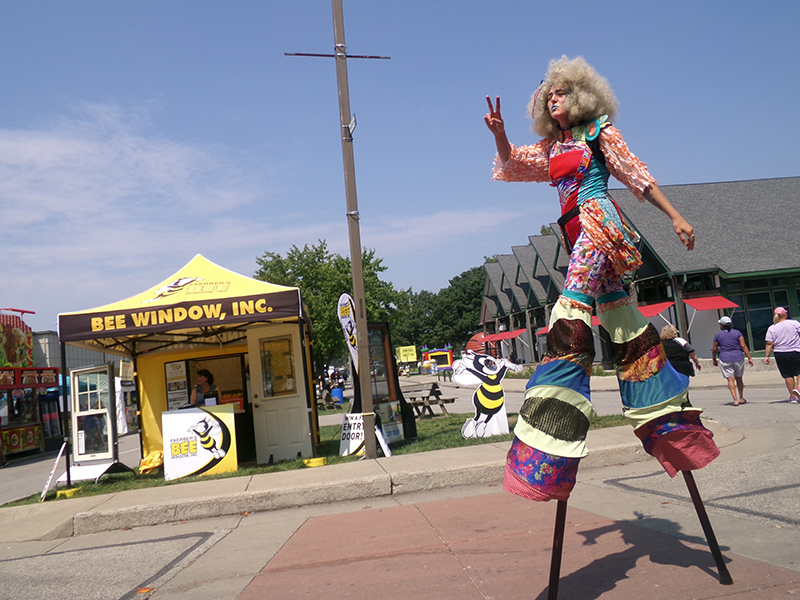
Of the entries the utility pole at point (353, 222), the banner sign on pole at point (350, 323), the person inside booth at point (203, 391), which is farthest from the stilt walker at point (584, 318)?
the person inside booth at point (203, 391)

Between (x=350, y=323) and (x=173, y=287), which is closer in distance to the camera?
(x=350, y=323)

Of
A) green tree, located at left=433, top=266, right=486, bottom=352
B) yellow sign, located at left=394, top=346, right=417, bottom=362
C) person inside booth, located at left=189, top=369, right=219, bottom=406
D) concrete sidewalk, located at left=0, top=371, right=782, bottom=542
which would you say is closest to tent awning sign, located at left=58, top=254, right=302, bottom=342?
person inside booth, located at left=189, top=369, right=219, bottom=406

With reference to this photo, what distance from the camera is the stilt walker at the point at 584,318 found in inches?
110

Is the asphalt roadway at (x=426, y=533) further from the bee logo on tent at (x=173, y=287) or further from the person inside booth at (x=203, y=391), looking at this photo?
the bee logo on tent at (x=173, y=287)

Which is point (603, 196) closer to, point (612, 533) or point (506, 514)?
point (612, 533)

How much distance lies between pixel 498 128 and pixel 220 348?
915 centimetres

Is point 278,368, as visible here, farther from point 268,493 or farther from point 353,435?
point 268,493

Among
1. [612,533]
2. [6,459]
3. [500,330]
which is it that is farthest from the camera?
[500,330]

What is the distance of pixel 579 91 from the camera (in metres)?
3.25

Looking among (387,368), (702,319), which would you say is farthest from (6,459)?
(702,319)

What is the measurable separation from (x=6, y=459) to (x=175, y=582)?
A: 18.4 m

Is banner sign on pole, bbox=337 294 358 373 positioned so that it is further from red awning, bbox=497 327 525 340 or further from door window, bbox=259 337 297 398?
red awning, bbox=497 327 525 340

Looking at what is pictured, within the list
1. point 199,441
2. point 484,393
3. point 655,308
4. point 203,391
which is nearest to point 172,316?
point 203,391

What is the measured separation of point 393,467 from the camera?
7.01 metres
